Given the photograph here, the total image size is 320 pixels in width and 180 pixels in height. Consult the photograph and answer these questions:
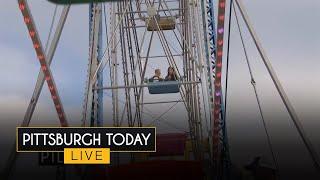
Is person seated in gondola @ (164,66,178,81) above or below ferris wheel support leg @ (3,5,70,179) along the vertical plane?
above

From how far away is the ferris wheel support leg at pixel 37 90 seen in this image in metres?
12.7

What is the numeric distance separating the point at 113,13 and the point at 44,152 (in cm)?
1047

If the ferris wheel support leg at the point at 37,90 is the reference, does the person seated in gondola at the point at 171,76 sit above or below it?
above

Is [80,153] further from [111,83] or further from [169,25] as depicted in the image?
[169,25]

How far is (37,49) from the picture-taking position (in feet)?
40.2

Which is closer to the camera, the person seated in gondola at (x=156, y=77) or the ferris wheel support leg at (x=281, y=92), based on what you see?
the ferris wheel support leg at (x=281, y=92)

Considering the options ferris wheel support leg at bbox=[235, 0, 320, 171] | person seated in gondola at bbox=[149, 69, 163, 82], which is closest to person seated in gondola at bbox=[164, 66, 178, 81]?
person seated in gondola at bbox=[149, 69, 163, 82]

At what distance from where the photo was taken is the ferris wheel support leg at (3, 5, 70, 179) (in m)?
12.7
